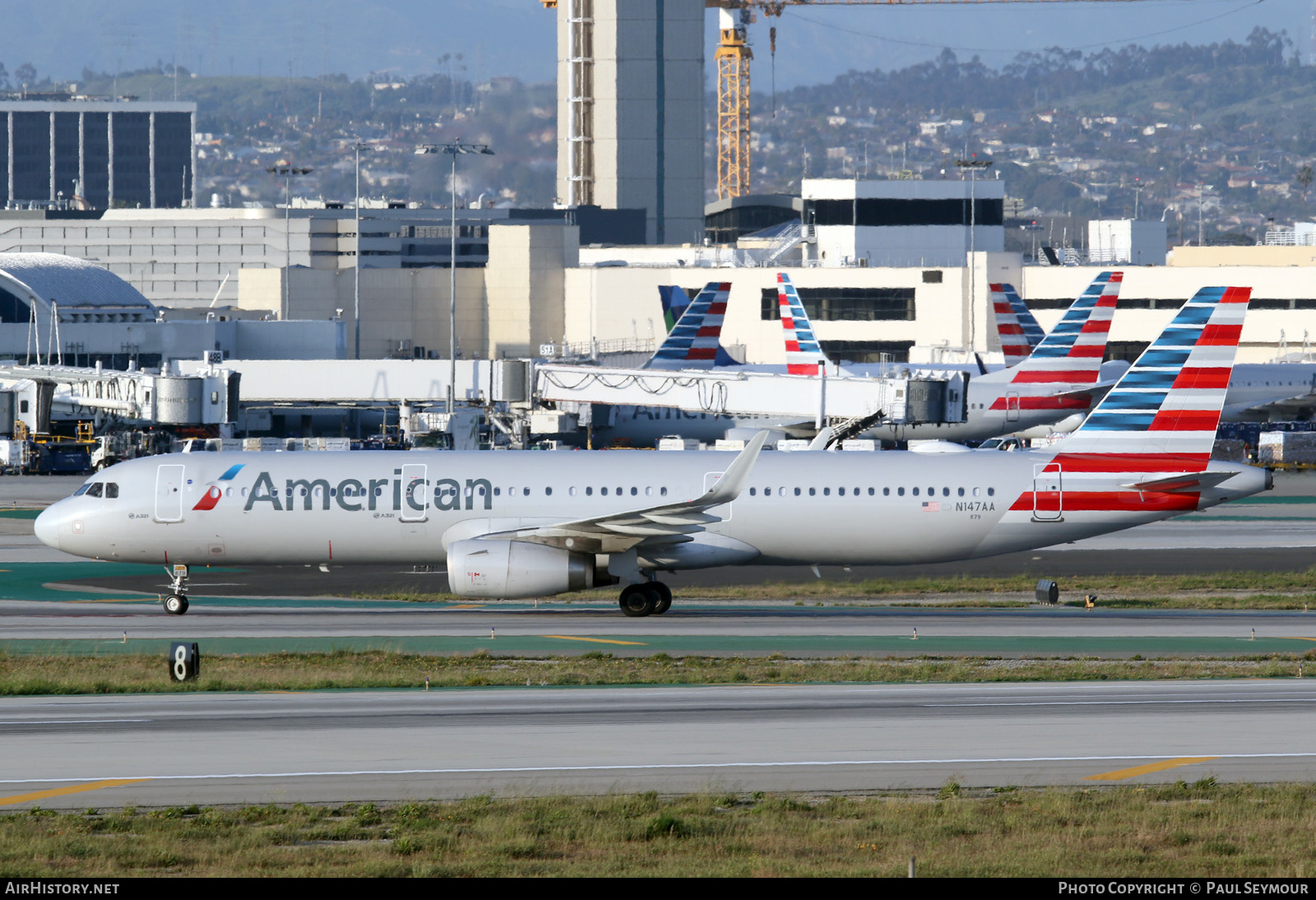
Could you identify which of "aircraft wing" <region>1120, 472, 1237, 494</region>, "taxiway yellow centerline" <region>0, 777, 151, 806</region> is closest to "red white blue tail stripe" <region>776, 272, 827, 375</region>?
"aircraft wing" <region>1120, 472, 1237, 494</region>

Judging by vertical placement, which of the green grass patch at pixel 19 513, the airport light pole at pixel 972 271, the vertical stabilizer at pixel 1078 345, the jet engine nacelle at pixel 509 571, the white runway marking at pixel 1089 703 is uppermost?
the airport light pole at pixel 972 271

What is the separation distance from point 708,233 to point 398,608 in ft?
475

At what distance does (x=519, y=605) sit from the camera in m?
42.1

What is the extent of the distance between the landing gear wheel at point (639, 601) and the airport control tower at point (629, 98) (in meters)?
157

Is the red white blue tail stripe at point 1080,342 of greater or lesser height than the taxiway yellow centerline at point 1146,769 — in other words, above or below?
above

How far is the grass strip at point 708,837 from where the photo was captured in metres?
17.1

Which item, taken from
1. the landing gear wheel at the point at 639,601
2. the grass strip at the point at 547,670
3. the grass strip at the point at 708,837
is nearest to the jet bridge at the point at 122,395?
the landing gear wheel at the point at 639,601

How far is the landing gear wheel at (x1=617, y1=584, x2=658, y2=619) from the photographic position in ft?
127

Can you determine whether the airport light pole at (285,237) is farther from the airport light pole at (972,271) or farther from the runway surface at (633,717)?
the runway surface at (633,717)

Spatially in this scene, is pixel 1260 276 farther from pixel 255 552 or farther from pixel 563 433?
pixel 255 552

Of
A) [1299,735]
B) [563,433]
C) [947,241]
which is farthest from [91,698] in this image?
[947,241]

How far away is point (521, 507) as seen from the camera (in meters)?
39.2

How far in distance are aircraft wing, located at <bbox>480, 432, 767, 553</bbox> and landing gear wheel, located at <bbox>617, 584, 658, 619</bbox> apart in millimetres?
1085

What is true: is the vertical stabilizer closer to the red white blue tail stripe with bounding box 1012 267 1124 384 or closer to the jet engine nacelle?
the red white blue tail stripe with bounding box 1012 267 1124 384
